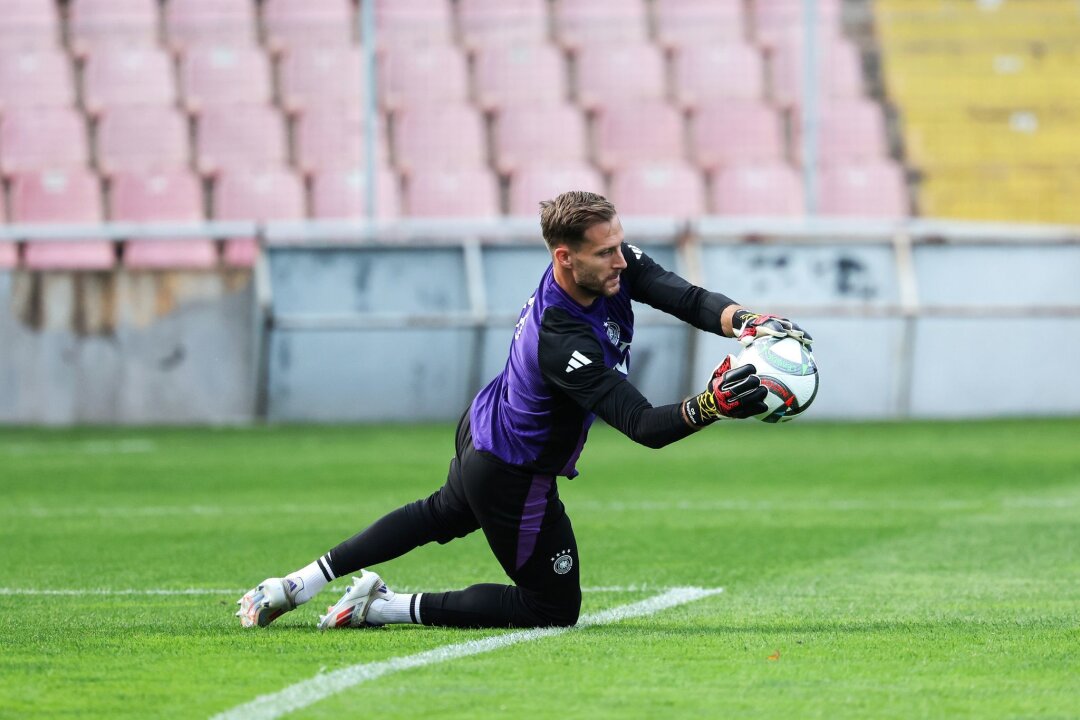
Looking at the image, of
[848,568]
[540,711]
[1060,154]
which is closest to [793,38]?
[1060,154]

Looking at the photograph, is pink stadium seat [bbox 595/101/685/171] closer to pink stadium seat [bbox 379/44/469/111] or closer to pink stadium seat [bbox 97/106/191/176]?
pink stadium seat [bbox 379/44/469/111]

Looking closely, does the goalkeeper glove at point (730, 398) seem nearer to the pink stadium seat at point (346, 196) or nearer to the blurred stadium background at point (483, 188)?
the blurred stadium background at point (483, 188)

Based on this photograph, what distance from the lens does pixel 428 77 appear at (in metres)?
18.8

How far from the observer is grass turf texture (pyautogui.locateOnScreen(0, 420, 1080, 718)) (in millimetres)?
4520

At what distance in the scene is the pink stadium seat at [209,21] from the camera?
18594 mm

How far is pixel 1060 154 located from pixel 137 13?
1046 centimetres

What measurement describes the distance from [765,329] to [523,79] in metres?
13.9

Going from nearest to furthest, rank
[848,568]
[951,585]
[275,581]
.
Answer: [275,581] < [951,585] < [848,568]

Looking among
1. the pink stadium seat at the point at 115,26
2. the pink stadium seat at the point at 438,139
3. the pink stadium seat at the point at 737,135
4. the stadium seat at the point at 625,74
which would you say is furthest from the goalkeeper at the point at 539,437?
the pink stadium seat at the point at 115,26

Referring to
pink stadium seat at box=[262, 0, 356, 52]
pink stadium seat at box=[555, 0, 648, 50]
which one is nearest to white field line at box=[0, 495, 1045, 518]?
pink stadium seat at box=[555, 0, 648, 50]

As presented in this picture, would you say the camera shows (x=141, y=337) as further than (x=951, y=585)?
Yes

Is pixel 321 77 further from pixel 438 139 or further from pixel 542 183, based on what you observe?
pixel 542 183

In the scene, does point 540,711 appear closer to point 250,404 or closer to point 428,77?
point 250,404

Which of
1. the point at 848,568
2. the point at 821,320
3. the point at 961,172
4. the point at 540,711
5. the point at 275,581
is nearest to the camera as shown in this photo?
the point at 540,711
